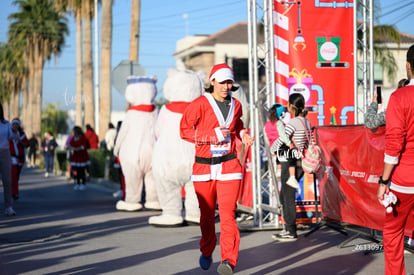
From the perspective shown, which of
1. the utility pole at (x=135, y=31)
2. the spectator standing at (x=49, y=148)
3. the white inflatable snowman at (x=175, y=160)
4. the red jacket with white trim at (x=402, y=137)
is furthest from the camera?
the spectator standing at (x=49, y=148)

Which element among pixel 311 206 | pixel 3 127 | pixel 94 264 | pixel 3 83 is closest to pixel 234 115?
pixel 94 264

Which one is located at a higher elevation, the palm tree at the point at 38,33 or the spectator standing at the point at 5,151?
the palm tree at the point at 38,33

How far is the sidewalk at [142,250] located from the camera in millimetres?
7285

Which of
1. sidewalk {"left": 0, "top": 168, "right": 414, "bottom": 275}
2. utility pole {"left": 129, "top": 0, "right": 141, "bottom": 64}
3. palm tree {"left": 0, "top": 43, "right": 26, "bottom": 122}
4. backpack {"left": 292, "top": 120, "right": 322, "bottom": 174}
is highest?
palm tree {"left": 0, "top": 43, "right": 26, "bottom": 122}

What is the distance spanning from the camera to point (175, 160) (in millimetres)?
10906

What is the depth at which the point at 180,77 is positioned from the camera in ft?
37.0

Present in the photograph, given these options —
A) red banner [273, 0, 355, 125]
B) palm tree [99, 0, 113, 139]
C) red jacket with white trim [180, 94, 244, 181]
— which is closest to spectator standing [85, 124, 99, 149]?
palm tree [99, 0, 113, 139]

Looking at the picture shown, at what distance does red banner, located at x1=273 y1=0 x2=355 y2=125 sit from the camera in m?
10.5

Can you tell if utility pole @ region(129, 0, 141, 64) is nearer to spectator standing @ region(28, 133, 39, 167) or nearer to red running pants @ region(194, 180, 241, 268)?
spectator standing @ region(28, 133, 39, 167)

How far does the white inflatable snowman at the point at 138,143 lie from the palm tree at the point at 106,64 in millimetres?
13191

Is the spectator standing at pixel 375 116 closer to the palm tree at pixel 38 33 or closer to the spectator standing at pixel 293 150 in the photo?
the spectator standing at pixel 293 150

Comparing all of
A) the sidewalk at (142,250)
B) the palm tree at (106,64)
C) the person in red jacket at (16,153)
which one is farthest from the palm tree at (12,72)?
the sidewalk at (142,250)

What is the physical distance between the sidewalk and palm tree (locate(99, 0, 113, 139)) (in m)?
14.4

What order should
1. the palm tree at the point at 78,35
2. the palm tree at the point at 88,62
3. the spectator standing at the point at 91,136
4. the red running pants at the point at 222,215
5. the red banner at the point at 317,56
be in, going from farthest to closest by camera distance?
1. the palm tree at the point at 78,35
2. the palm tree at the point at 88,62
3. the spectator standing at the point at 91,136
4. the red banner at the point at 317,56
5. the red running pants at the point at 222,215
